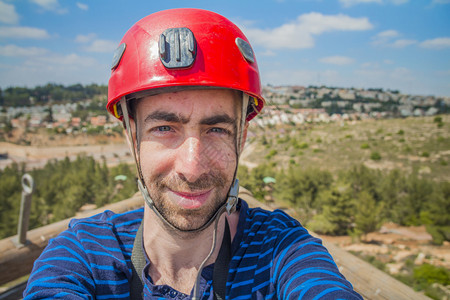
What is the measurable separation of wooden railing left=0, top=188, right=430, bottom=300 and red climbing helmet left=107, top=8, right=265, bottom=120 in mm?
1530

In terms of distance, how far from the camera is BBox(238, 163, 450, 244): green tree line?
26222mm

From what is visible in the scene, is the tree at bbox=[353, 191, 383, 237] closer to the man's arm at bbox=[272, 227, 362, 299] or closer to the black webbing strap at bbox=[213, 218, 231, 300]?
the man's arm at bbox=[272, 227, 362, 299]

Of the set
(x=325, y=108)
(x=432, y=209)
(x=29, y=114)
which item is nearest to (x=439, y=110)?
(x=325, y=108)

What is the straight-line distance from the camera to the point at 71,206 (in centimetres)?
3503

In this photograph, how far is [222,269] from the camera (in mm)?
1670

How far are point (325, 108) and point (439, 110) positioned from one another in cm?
3636

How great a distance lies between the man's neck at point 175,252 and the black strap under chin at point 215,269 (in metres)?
0.10

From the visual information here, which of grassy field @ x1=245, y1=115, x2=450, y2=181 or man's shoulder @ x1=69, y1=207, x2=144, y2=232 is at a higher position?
man's shoulder @ x1=69, y1=207, x2=144, y2=232

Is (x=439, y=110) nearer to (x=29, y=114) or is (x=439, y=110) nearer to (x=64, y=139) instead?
(x=64, y=139)

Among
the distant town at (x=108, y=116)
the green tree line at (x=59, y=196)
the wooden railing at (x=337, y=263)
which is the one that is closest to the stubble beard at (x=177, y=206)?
the wooden railing at (x=337, y=263)

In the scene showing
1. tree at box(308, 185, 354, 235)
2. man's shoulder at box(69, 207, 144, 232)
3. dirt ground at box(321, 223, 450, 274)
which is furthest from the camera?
tree at box(308, 185, 354, 235)

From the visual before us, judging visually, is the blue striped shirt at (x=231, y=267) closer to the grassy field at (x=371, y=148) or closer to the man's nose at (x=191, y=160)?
the man's nose at (x=191, y=160)

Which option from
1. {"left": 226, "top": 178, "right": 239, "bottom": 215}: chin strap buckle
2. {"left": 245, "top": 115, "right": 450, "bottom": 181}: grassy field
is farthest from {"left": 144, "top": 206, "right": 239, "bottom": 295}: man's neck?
{"left": 245, "top": 115, "right": 450, "bottom": 181}: grassy field

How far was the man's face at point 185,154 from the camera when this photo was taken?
1.65m
